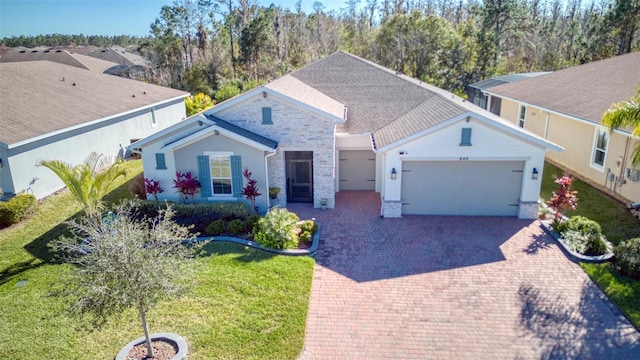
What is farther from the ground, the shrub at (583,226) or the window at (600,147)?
the window at (600,147)

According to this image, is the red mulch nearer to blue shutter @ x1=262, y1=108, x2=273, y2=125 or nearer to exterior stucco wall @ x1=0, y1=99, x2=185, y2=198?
blue shutter @ x1=262, y1=108, x2=273, y2=125

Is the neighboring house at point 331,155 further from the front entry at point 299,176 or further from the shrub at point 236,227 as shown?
the shrub at point 236,227

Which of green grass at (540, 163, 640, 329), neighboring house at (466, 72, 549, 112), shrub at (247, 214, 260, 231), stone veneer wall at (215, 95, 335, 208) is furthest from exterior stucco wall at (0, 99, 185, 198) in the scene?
neighboring house at (466, 72, 549, 112)

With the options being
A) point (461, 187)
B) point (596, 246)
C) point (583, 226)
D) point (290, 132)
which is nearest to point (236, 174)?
point (290, 132)

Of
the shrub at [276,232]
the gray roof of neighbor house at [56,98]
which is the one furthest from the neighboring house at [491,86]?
the gray roof of neighbor house at [56,98]

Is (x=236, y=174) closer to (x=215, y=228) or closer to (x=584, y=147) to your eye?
(x=215, y=228)

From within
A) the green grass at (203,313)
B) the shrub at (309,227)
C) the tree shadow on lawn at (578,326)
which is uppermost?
the shrub at (309,227)
